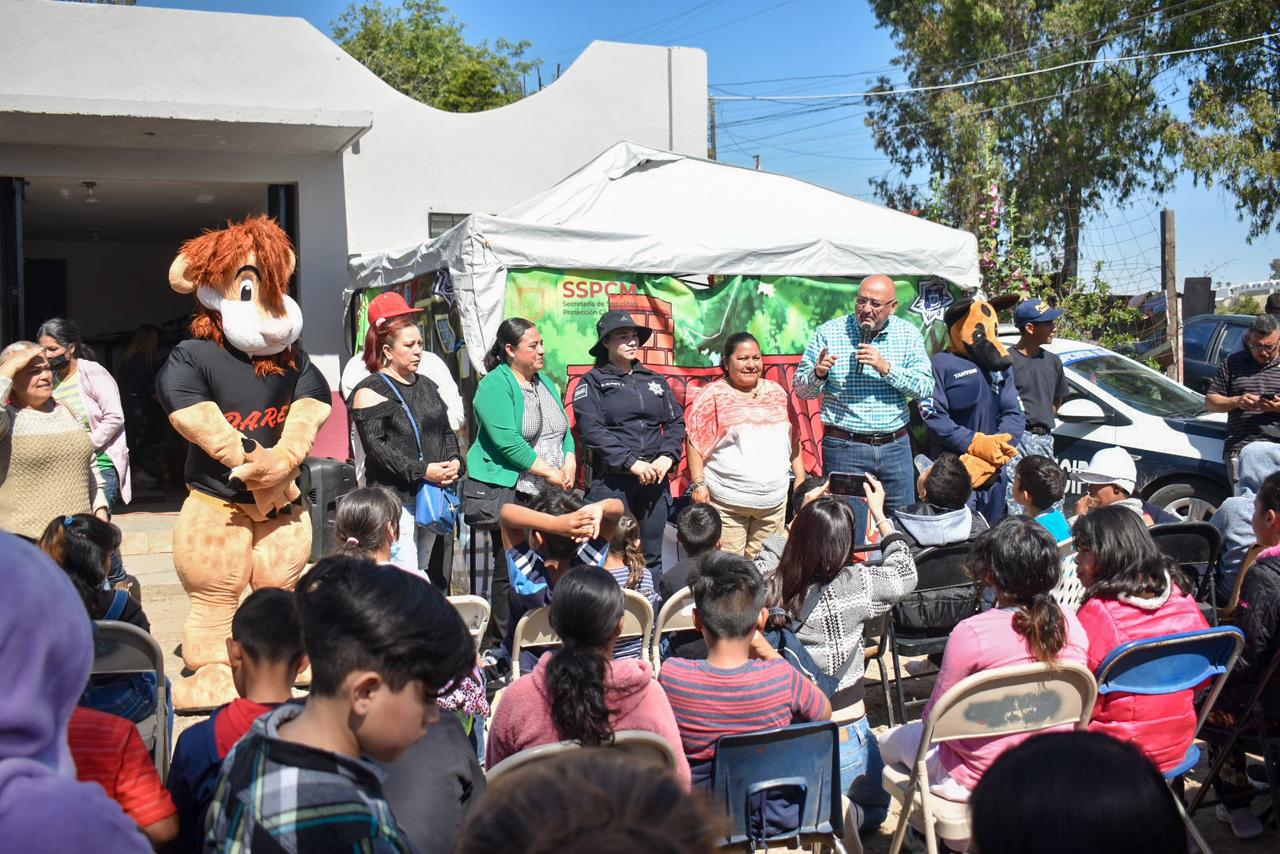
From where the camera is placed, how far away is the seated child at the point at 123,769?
2.12 m

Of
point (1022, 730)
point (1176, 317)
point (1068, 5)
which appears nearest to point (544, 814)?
point (1022, 730)

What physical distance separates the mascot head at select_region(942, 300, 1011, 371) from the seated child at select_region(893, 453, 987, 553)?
1843 millimetres

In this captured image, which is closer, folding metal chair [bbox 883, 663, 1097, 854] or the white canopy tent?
folding metal chair [bbox 883, 663, 1097, 854]

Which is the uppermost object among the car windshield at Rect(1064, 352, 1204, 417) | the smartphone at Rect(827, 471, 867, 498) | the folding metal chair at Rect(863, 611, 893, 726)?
the car windshield at Rect(1064, 352, 1204, 417)

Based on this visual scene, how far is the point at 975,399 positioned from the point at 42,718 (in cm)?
604

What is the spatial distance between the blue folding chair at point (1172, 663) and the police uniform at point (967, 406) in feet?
10.6

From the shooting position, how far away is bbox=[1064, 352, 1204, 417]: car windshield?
28.1 ft

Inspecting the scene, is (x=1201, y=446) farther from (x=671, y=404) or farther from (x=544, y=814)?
(x=544, y=814)

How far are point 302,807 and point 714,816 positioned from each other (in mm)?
716

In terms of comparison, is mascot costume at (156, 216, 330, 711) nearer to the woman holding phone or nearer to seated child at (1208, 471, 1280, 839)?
the woman holding phone

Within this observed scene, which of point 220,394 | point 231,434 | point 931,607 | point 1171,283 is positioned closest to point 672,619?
point 931,607

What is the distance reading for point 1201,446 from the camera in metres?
8.11

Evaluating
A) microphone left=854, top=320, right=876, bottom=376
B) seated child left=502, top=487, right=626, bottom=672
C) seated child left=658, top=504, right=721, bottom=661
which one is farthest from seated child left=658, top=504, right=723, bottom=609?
microphone left=854, top=320, right=876, bottom=376

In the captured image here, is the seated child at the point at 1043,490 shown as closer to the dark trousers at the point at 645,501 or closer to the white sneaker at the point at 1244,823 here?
the white sneaker at the point at 1244,823
